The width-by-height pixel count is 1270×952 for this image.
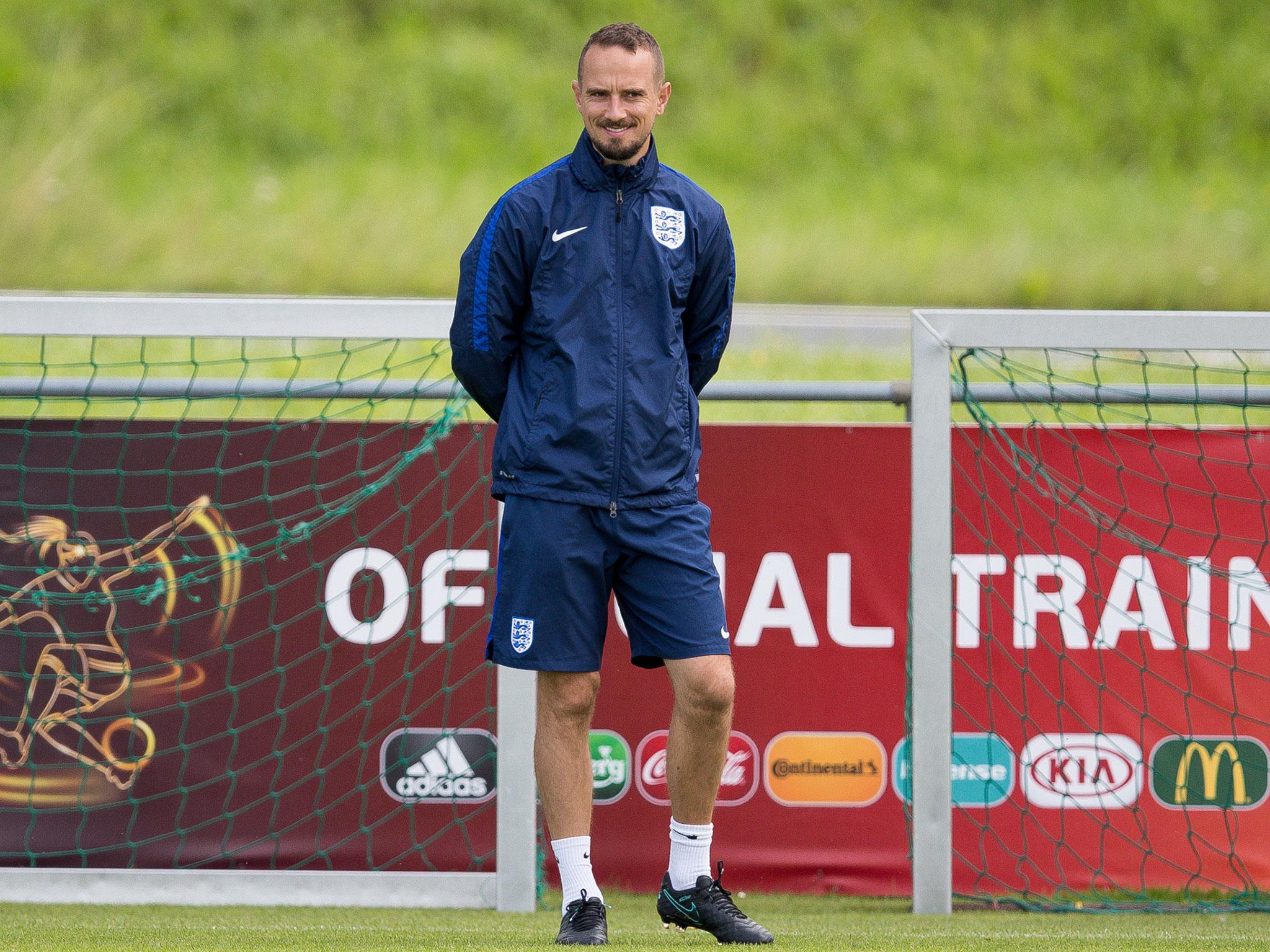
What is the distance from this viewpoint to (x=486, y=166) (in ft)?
51.8

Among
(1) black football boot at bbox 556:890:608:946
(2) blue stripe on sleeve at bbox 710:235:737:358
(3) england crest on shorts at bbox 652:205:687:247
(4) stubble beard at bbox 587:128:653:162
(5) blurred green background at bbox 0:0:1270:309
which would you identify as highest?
(5) blurred green background at bbox 0:0:1270:309

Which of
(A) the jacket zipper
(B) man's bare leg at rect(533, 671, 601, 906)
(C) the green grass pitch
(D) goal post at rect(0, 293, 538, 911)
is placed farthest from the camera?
(D) goal post at rect(0, 293, 538, 911)

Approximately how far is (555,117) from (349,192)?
2.84 metres

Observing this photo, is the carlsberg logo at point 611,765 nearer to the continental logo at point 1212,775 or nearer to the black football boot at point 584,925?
the black football boot at point 584,925

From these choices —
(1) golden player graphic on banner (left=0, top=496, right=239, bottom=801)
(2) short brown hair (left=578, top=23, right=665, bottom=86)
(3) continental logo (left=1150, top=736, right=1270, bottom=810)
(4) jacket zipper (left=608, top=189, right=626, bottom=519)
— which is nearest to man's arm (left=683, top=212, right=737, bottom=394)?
(4) jacket zipper (left=608, top=189, right=626, bottom=519)

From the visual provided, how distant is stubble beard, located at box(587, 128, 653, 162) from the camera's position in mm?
2771

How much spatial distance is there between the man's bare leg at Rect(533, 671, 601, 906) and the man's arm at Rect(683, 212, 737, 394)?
26.5 inches

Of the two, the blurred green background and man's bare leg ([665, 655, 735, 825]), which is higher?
the blurred green background

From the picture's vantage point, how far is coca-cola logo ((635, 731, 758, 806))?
399 centimetres

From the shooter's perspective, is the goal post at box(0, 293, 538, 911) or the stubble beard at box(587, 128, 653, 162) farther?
the goal post at box(0, 293, 538, 911)

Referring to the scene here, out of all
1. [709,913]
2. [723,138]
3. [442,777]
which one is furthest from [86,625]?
[723,138]

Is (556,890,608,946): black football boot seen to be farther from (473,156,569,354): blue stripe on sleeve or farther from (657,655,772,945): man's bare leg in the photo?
(473,156,569,354): blue stripe on sleeve

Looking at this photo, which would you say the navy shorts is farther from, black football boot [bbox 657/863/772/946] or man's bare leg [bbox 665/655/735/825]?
black football boot [bbox 657/863/772/946]

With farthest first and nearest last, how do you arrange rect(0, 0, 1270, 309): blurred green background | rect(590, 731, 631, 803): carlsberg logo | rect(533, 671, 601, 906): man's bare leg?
rect(0, 0, 1270, 309): blurred green background, rect(590, 731, 631, 803): carlsberg logo, rect(533, 671, 601, 906): man's bare leg
